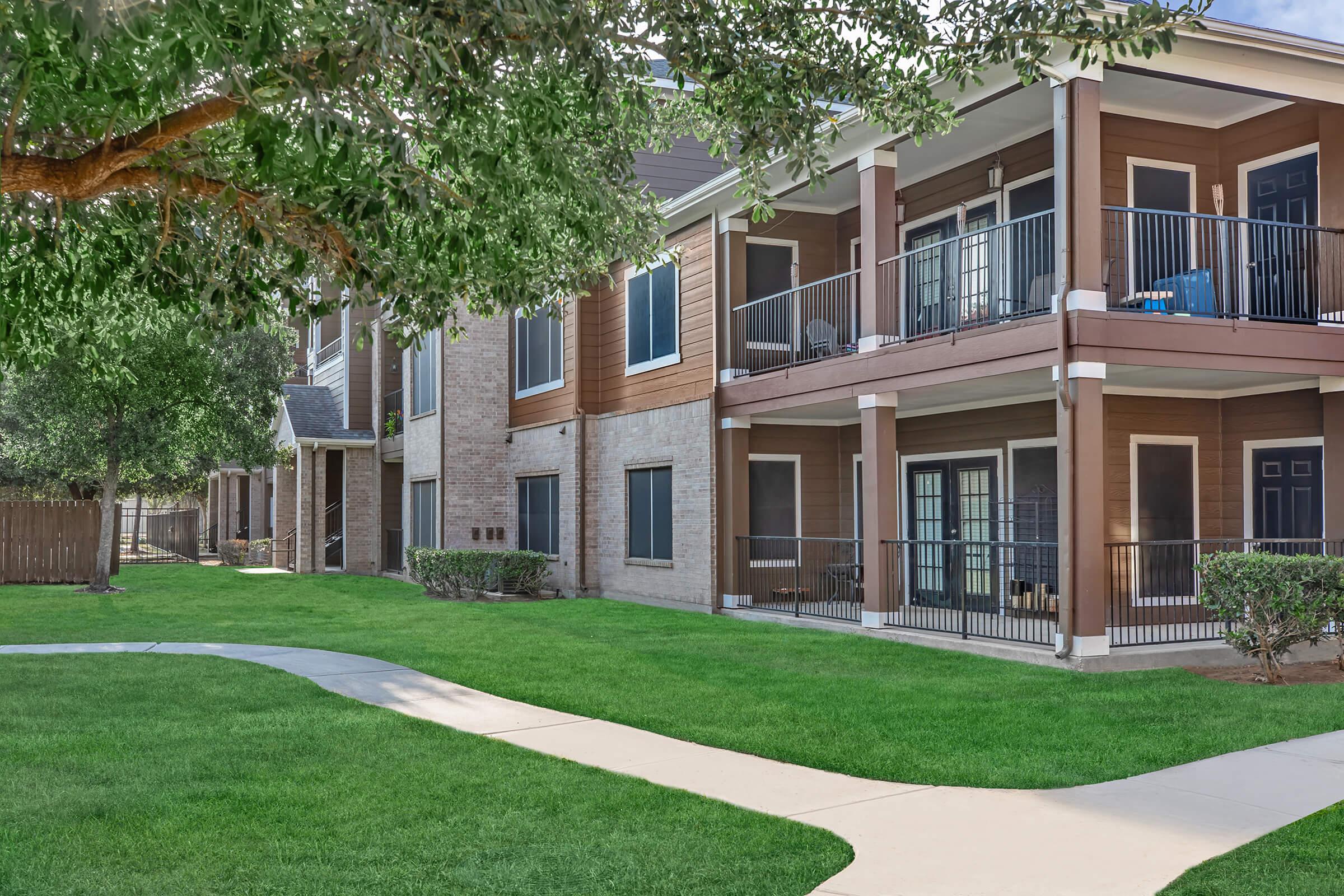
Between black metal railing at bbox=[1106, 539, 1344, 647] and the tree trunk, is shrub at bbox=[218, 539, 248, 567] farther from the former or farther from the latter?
black metal railing at bbox=[1106, 539, 1344, 647]

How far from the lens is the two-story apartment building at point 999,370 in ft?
39.6

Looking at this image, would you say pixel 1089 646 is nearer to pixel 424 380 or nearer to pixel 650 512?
pixel 650 512

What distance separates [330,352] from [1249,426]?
87.4ft

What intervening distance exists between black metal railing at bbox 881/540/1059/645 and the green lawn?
6.19 meters

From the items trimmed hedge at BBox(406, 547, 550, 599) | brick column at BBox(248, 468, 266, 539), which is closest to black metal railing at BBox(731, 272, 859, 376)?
trimmed hedge at BBox(406, 547, 550, 599)

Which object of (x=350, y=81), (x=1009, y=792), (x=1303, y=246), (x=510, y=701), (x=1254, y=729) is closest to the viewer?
(x=350, y=81)

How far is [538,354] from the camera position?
932 inches

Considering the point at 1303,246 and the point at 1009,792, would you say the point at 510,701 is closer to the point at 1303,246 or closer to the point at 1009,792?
the point at 1009,792

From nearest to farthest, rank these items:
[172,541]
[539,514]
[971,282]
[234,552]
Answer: [971,282]
[539,514]
[234,552]
[172,541]

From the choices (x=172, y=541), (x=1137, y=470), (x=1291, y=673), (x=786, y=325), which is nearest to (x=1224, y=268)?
(x=1137, y=470)

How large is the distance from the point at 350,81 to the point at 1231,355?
32.8 feet

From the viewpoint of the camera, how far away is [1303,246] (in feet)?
43.8

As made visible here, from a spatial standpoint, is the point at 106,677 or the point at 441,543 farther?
the point at 441,543

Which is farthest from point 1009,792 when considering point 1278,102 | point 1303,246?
point 1278,102
